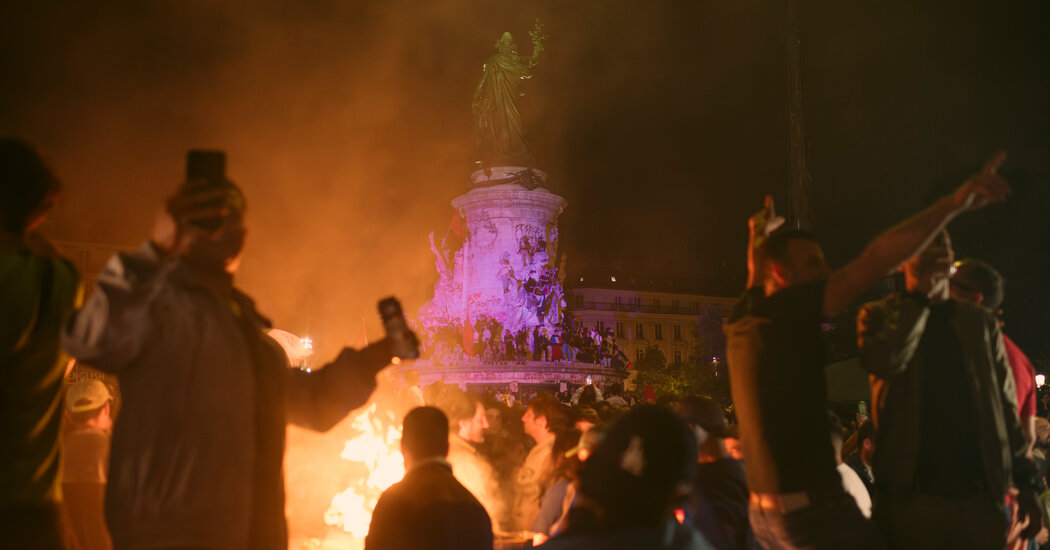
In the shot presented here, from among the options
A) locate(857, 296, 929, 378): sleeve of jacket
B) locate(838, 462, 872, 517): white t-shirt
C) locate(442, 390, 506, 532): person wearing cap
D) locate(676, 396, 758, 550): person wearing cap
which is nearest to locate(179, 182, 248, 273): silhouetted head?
locate(857, 296, 929, 378): sleeve of jacket

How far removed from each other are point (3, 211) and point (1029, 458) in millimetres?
4713

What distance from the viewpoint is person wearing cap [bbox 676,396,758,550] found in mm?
5715

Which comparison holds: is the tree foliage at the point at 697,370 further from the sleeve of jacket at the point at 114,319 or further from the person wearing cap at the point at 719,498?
the sleeve of jacket at the point at 114,319

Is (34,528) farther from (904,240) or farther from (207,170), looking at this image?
(904,240)

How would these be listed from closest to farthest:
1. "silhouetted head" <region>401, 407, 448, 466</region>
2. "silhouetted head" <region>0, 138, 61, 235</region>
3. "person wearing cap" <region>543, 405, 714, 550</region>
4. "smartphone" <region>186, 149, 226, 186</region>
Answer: "person wearing cap" <region>543, 405, 714, 550</region>, "silhouetted head" <region>0, 138, 61, 235</region>, "smartphone" <region>186, 149, 226, 186</region>, "silhouetted head" <region>401, 407, 448, 466</region>

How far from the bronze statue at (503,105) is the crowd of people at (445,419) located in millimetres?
32566

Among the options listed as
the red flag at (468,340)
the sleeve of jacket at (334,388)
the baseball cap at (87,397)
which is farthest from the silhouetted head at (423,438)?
the red flag at (468,340)

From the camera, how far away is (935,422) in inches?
157

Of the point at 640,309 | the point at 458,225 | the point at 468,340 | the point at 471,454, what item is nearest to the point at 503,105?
the point at 458,225

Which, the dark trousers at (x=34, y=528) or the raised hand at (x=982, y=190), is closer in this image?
the dark trousers at (x=34, y=528)

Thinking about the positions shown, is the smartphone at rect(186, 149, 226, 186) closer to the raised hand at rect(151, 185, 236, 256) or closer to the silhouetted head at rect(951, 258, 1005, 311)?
the raised hand at rect(151, 185, 236, 256)

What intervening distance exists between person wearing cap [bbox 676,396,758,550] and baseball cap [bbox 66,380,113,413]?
4248mm

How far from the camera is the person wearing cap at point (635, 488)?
246 centimetres

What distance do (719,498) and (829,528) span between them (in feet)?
7.15
